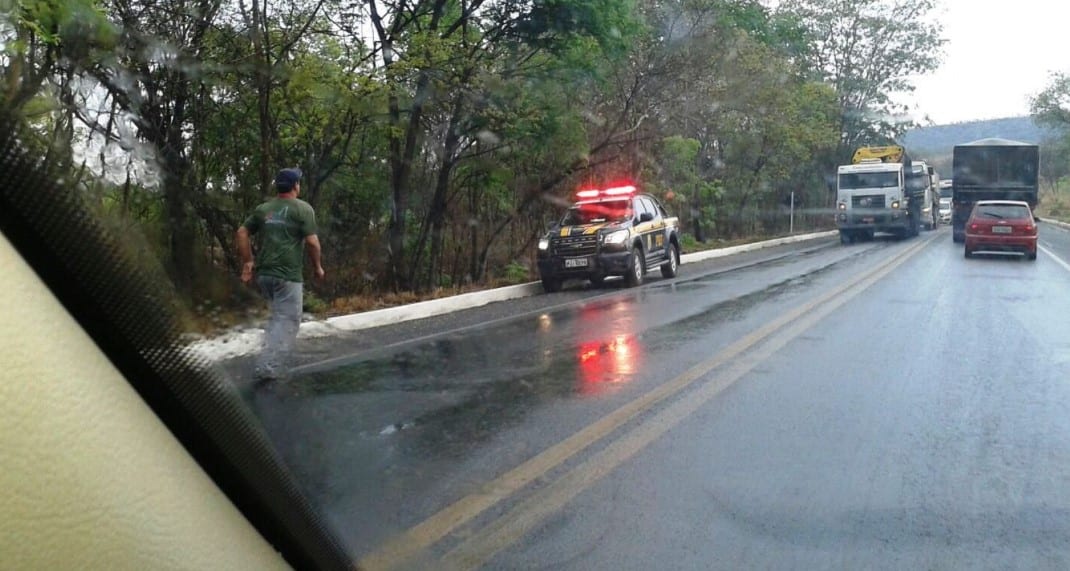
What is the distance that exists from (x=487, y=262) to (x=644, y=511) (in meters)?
18.7

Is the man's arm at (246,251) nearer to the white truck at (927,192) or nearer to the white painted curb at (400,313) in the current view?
the white painted curb at (400,313)

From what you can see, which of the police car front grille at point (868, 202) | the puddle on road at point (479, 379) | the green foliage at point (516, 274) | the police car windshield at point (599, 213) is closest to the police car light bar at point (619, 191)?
the police car windshield at point (599, 213)

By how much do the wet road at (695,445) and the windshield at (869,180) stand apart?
1087 inches

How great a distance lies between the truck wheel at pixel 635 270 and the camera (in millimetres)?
19219

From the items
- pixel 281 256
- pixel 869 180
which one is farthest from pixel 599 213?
pixel 869 180

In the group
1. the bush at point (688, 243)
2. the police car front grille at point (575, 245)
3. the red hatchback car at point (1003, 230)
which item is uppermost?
the police car front grille at point (575, 245)

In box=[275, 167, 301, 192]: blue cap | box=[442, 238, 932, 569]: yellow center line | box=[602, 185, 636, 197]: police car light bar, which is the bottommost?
box=[442, 238, 932, 569]: yellow center line

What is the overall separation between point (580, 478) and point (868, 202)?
119 feet

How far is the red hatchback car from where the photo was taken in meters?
26.2

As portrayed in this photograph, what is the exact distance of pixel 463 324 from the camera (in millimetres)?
13758

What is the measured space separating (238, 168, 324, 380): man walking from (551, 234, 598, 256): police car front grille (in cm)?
1055

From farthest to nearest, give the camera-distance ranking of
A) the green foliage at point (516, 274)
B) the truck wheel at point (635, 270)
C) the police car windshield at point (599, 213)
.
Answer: the green foliage at point (516, 274)
the police car windshield at point (599, 213)
the truck wheel at point (635, 270)

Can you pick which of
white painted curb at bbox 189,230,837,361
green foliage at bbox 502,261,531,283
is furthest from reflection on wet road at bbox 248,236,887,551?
green foliage at bbox 502,261,531,283

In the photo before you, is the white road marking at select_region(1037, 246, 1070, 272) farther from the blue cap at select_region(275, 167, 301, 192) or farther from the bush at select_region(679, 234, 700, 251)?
the blue cap at select_region(275, 167, 301, 192)
